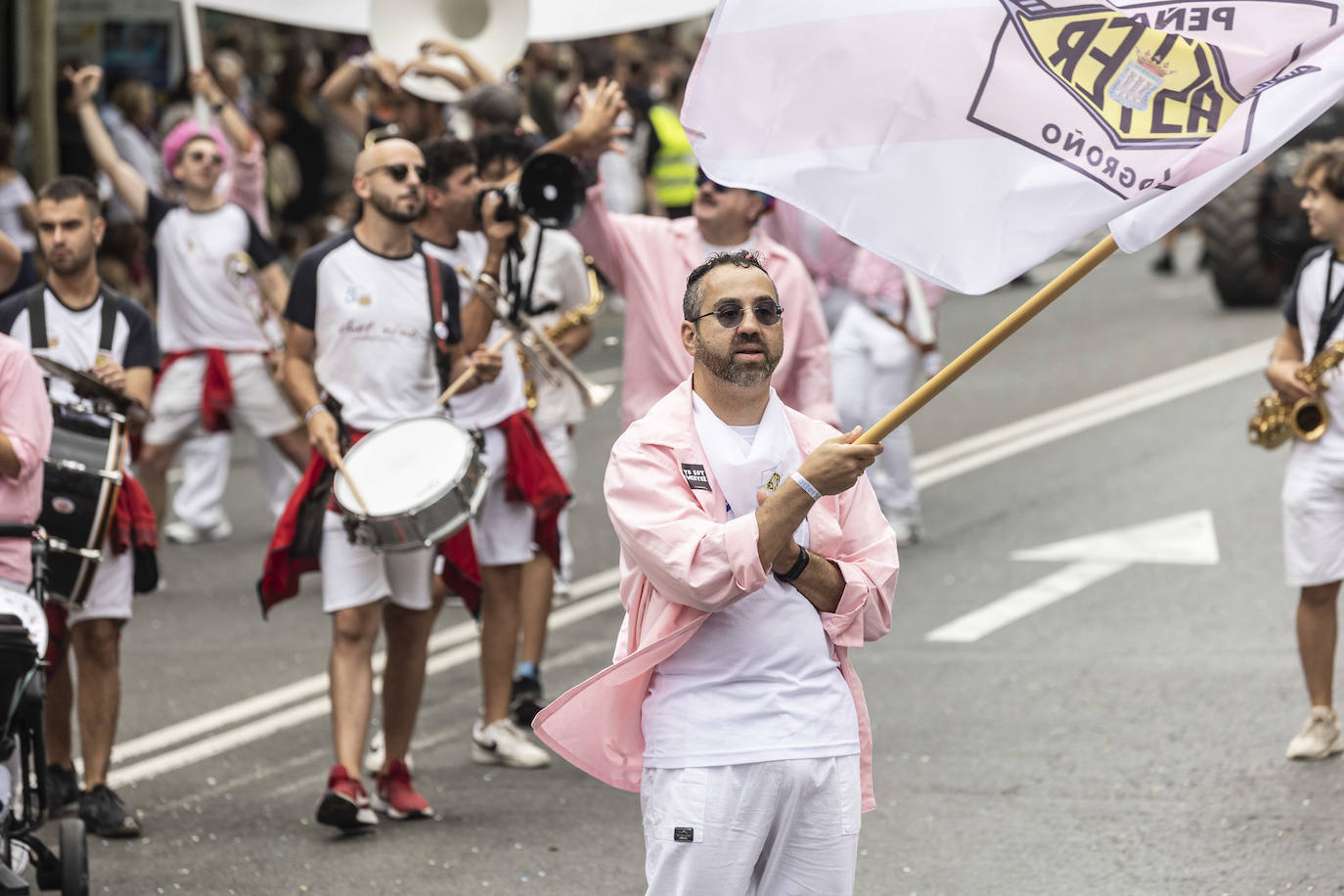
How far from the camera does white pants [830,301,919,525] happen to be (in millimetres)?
11516

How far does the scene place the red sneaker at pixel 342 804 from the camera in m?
6.69

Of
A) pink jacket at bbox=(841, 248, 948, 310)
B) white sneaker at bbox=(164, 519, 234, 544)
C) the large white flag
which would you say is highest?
the large white flag

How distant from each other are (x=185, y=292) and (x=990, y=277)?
707 cm

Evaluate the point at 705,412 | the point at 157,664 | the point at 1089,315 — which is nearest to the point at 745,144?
the point at 705,412

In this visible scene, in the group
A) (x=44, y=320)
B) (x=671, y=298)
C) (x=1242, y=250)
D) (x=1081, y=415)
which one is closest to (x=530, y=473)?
(x=671, y=298)

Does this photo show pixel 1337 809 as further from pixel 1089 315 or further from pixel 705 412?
pixel 1089 315

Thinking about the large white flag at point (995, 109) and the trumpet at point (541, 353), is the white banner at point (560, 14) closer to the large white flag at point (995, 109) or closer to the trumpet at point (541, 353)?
the trumpet at point (541, 353)

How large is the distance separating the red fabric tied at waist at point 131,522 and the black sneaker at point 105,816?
828mm

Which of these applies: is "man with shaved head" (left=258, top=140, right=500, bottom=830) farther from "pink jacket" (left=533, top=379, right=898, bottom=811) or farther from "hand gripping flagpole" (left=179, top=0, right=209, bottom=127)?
"hand gripping flagpole" (left=179, top=0, right=209, bottom=127)

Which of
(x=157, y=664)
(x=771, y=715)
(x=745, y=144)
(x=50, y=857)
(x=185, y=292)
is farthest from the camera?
(x=185, y=292)

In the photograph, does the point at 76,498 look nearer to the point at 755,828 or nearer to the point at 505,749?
the point at 505,749

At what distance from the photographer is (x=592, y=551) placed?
37.4ft

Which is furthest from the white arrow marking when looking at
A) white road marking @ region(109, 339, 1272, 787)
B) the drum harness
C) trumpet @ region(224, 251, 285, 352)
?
the drum harness

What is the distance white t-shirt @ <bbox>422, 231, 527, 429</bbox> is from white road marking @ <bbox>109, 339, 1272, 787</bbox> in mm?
1593
